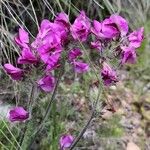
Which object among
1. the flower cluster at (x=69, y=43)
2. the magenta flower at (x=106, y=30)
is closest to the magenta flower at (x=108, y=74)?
the flower cluster at (x=69, y=43)

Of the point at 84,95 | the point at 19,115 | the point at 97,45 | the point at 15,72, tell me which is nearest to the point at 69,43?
the point at 97,45

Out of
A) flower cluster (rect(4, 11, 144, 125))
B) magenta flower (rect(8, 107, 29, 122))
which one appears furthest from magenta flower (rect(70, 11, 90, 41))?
magenta flower (rect(8, 107, 29, 122))

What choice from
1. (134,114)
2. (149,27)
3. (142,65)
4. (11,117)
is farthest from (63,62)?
(149,27)

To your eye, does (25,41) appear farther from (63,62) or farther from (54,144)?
(54,144)

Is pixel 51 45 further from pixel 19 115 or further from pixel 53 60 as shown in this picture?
pixel 19 115

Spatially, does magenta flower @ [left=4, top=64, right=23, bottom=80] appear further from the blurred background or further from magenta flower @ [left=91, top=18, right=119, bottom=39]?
the blurred background

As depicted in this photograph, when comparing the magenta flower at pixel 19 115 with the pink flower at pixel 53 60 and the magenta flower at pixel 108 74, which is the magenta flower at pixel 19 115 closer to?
the pink flower at pixel 53 60

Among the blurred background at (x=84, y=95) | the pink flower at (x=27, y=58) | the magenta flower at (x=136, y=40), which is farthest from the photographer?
the blurred background at (x=84, y=95)

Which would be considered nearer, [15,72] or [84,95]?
[15,72]
